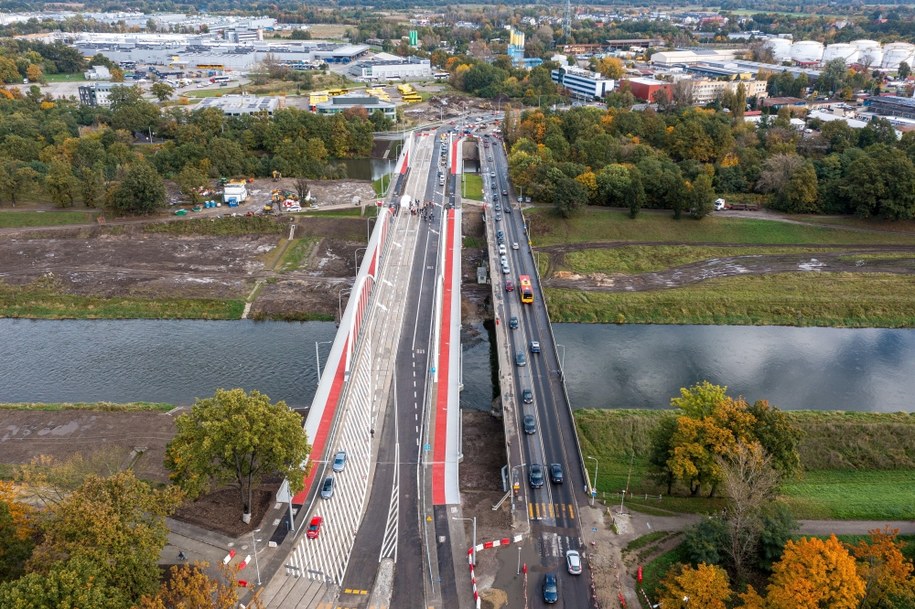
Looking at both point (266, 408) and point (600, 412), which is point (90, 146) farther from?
point (600, 412)

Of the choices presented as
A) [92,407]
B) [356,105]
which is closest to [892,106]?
[356,105]

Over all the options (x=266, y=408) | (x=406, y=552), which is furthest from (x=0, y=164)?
(x=406, y=552)

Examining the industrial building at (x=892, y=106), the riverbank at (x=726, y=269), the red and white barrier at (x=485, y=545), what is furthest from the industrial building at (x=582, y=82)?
the red and white barrier at (x=485, y=545)

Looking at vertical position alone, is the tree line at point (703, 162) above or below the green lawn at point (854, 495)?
above

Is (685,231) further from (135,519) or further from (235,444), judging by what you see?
(135,519)

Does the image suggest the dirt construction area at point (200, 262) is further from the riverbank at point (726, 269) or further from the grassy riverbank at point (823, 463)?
the grassy riverbank at point (823, 463)

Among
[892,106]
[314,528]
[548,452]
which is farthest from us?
[892,106]
